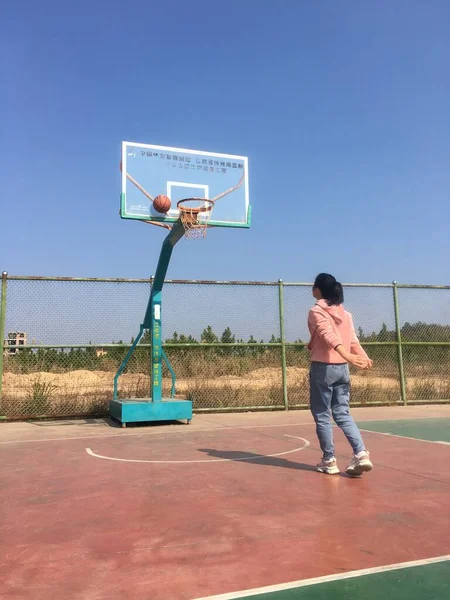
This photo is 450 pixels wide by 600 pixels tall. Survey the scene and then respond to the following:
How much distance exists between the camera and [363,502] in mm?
3889

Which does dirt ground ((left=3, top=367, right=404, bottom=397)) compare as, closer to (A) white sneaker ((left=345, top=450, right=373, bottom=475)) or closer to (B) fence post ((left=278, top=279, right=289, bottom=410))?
(B) fence post ((left=278, top=279, right=289, bottom=410))

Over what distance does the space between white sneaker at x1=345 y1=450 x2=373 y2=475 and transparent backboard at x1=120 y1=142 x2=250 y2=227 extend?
5472mm

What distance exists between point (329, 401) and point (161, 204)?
16.6ft

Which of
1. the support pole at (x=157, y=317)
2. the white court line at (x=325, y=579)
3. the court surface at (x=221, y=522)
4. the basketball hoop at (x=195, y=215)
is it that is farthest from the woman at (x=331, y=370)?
the support pole at (x=157, y=317)

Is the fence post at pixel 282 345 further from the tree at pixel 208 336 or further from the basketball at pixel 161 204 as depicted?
the basketball at pixel 161 204

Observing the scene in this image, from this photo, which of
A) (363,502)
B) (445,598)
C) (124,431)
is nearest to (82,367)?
(124,431)

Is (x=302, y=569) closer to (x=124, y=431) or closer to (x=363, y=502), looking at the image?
(x=363, y=502)

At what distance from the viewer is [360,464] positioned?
4605 mm

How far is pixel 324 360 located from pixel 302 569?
2.46 metres

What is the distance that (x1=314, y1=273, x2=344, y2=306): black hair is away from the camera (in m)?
5.09

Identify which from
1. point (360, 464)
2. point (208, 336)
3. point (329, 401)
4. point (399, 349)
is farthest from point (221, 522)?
point (399, 349)

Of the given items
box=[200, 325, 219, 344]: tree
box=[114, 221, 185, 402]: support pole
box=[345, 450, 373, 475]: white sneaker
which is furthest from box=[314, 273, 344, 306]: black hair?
box=[200, 325, 219, 344]: tree

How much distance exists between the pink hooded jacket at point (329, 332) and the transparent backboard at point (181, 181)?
14.8 feet

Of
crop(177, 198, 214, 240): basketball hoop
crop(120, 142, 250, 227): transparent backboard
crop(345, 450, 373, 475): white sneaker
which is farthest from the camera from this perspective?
crop(120, 142, 250, 227): transparent backboard
